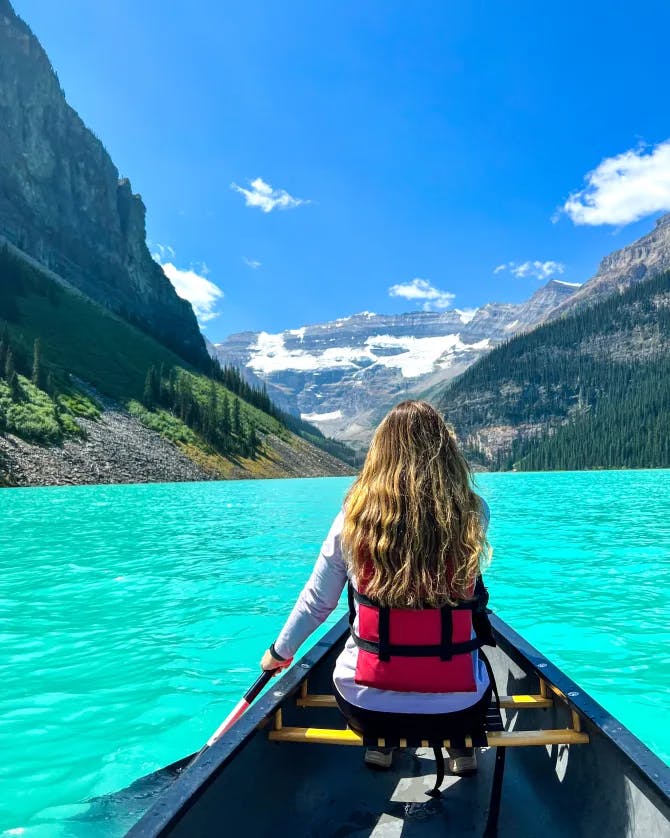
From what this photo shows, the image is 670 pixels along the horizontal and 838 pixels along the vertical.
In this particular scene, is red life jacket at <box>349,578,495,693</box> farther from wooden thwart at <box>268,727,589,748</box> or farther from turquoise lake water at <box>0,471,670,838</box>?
turquoise lake water at <box>0,471,670,838</box>

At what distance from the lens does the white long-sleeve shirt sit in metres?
3.71

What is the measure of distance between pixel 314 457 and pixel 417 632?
134722 millimetres

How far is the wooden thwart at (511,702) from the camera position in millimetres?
4633

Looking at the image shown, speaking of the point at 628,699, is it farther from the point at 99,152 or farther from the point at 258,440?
the point at 99,152

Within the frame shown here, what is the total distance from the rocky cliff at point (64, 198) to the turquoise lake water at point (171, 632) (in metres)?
141

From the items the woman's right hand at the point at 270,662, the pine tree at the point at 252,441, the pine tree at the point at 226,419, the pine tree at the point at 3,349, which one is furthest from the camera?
the pine tree at the point at 252,441

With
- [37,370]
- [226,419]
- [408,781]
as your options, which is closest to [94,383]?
[37,370]

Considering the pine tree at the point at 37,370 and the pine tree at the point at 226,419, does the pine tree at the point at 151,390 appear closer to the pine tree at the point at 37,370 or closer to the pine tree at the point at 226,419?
the pine tree at the point at 226,419

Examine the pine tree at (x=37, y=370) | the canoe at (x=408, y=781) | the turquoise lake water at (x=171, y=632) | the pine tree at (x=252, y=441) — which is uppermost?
the pine tree at (x=37, y=370)

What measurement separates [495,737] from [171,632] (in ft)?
31.7

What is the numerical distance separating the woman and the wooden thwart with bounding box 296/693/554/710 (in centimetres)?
87

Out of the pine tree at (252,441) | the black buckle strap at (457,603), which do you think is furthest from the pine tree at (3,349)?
the black buckle strap at (457,603)

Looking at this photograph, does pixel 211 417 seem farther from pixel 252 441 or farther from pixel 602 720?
pixel 602 720

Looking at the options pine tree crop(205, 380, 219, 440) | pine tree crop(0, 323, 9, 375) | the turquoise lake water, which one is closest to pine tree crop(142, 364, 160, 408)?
pine tree crop(205, 380, 219, 440)
